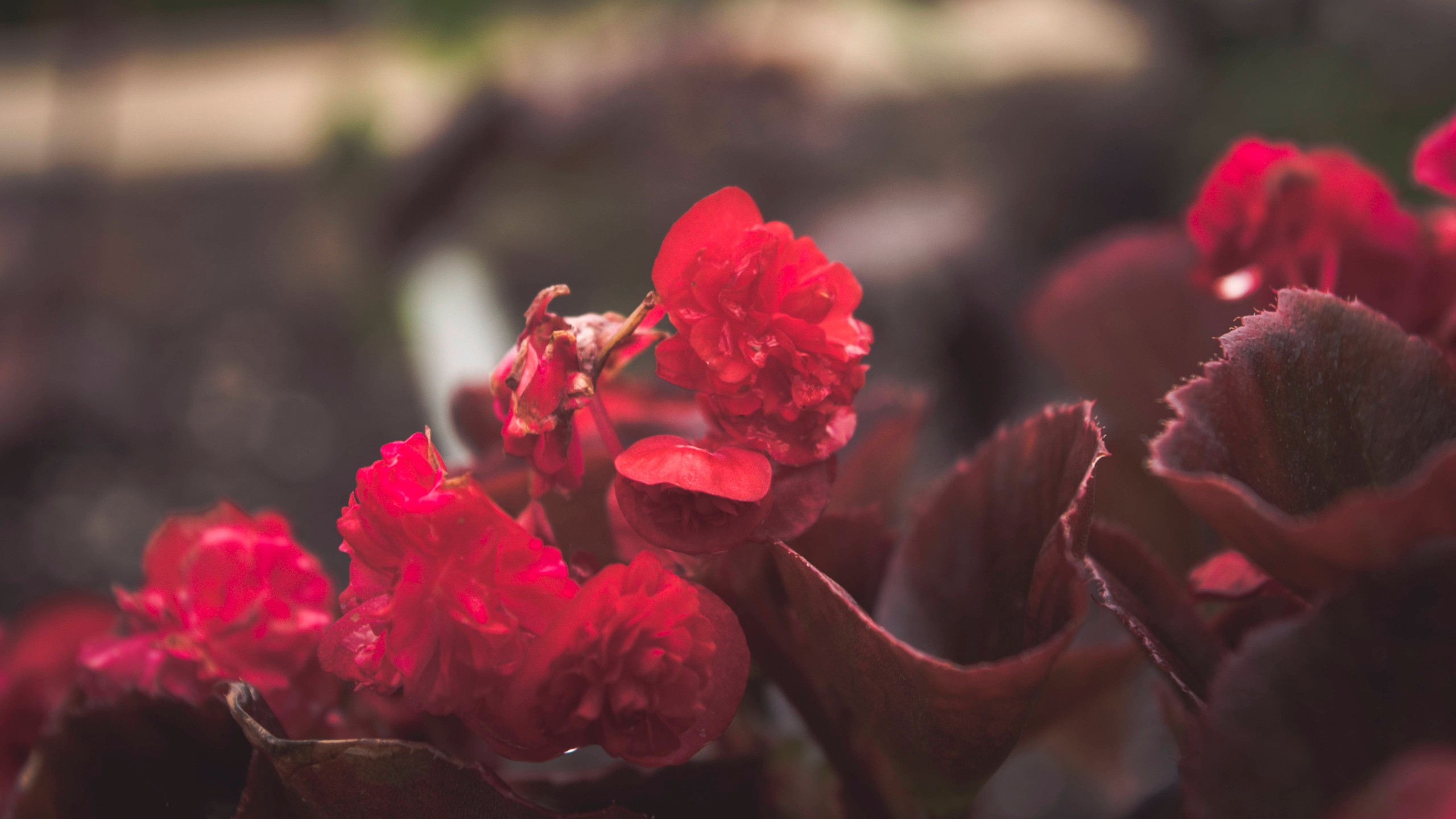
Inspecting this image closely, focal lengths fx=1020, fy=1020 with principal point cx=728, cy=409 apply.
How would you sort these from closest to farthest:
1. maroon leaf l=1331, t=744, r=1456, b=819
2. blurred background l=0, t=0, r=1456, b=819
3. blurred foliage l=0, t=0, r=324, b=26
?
1. maroon leaf l=1331, t=744, r=1456, b=819
2. blurred background l=0, t=0, r=1456, b=819
3. blurred foliage l=0, t=0, r=324, b=26

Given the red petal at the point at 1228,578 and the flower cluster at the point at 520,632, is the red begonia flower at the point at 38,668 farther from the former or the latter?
the red petal at the point at 1228,578

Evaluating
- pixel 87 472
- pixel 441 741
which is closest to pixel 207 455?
pixel 87 472

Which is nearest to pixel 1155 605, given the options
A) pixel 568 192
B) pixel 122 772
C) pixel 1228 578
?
pixel 1228 578

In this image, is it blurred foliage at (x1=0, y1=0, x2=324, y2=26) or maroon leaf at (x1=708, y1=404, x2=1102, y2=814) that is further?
blurred foliage at (x1=0, y1=0, x2=324, y2=26)

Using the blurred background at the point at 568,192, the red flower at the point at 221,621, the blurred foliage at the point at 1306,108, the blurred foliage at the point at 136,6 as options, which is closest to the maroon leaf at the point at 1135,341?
the red flower at the point at 221,621

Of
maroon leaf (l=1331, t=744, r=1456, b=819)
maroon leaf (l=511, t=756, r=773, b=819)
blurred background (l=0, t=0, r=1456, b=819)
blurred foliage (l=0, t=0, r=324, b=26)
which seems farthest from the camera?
blurred foliage (l=0, t=0, r=324, b=26)

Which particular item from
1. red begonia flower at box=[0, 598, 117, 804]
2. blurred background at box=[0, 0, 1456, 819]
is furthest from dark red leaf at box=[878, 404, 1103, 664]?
blurred background at box=[0, 0, 1456, 819]

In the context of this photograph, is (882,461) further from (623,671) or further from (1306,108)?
(1306,108)

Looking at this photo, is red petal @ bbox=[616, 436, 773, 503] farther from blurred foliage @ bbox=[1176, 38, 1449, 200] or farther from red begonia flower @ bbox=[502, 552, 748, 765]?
blurred foliage @ bbox=[1176, 38, 1449, 200]
